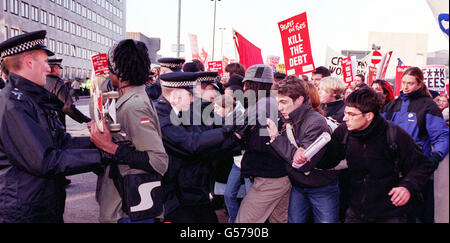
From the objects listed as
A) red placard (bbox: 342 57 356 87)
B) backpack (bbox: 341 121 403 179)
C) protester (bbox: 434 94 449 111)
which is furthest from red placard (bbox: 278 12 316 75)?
backpack (bbox: 341 121 403 179)

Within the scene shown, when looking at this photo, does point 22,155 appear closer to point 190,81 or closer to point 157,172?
point 157,172

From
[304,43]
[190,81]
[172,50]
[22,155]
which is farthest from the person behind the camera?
[172,50]

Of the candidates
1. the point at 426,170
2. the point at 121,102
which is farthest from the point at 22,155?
the point at 426,170

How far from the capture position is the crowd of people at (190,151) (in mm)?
2428

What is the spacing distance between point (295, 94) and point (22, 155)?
7.80ft

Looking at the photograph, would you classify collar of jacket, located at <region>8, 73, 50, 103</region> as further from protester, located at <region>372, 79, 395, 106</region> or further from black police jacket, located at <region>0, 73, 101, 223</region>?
protester, located at <region>372, 79, 395, 106</region>

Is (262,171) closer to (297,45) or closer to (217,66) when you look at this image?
(297,45)

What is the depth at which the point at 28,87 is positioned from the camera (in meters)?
2.57

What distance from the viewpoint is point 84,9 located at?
220 ft

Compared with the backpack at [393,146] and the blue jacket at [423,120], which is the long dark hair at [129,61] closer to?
the backpack at [393,146]

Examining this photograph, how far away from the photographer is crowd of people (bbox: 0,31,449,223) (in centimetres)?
243

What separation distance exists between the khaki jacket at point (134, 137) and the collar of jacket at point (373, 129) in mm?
1615

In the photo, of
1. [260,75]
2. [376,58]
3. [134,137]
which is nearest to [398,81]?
[376,58]

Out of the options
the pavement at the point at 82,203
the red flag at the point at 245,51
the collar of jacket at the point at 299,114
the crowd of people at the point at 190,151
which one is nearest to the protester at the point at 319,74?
the red flag at the point at 245,51
